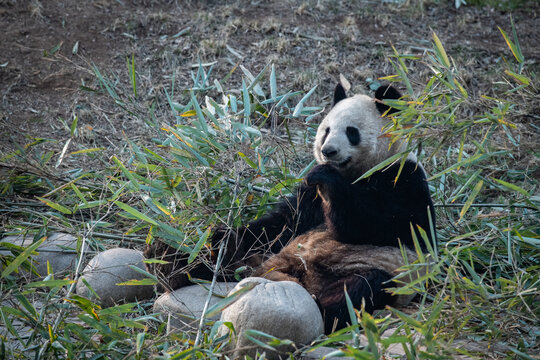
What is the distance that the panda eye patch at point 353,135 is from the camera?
381 cm

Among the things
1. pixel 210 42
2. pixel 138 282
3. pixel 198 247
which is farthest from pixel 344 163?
pixel 210 42

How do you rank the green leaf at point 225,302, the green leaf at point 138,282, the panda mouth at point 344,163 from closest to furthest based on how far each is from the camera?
the green leaf at point 225,302 → the green leaf at point 138,282 → the panda mouth at point 344,163

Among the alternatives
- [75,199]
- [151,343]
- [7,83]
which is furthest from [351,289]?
[7,83]

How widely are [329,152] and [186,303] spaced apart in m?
1.32

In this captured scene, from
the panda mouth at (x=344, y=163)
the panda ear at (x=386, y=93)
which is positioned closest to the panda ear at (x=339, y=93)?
the panda ear at (x=386, y=93)

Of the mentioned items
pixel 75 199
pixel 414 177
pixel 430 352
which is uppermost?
pixel 414 177

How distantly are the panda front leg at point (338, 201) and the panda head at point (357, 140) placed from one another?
0.70ft

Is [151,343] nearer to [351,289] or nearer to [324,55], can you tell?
[351,289]

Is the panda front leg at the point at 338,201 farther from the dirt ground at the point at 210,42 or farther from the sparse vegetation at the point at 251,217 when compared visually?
the dirt ground at the point at 210,42

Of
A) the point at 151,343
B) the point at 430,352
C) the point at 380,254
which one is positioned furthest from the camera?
the point at 380,254

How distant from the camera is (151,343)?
2639 mm

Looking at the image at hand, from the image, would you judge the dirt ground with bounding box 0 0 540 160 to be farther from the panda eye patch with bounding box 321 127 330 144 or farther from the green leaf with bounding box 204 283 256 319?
the green leaf with bounding box 204 283 256 319

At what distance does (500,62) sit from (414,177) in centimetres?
415

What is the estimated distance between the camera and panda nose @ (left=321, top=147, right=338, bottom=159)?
3697mm
